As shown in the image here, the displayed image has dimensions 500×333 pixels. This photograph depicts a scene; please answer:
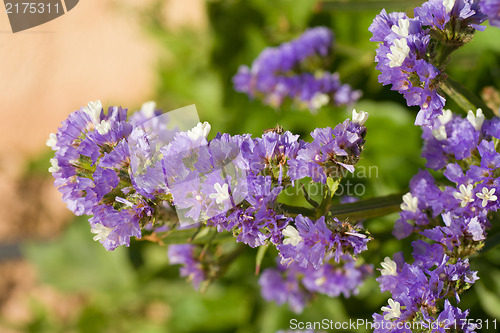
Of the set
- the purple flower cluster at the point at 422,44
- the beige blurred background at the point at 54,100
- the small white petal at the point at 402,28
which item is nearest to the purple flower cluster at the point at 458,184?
the purple flower cluster at the point at 422,44

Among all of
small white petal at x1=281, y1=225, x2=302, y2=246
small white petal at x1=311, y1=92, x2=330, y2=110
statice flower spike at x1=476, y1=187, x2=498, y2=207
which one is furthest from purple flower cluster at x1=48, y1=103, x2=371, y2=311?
small white petal at x1=311, y1=92, x2=330, y2=110

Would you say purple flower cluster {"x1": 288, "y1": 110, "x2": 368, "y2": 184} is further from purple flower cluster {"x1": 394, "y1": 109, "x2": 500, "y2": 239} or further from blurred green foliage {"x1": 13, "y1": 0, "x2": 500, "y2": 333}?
blurred green foliage {"x1": 13, "y1": 0, "x2": 500, "y2": 333}

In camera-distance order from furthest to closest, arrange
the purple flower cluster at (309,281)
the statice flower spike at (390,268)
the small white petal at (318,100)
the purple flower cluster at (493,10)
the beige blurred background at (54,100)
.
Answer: the beige blurred background at (54,100) → the small white petal at (318,100) → the purple flower cluster at (309,281) → the statice flower spike at (390,268) → the purple flower cluster at (493,10)

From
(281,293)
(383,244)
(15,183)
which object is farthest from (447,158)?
(15,183)

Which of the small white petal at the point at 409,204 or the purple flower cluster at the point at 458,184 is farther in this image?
the small white petal at the point at 409,204

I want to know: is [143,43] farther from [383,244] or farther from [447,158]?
[447,158]

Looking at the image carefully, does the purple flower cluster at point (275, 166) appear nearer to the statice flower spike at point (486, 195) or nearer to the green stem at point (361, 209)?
the green stem at point (361, 209)

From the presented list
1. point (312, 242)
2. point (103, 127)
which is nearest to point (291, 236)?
point (312, 242)
